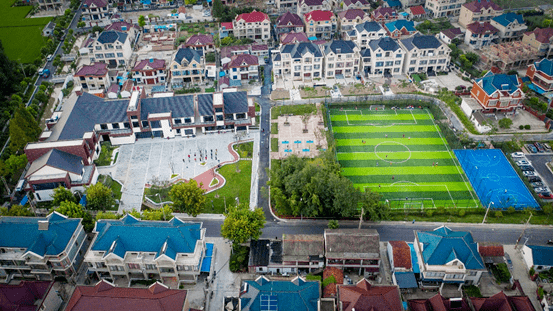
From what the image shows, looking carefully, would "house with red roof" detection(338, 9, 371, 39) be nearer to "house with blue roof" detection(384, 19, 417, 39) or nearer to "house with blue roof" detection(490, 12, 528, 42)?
"house with blue roof" detection(384, 19, 417, 39)

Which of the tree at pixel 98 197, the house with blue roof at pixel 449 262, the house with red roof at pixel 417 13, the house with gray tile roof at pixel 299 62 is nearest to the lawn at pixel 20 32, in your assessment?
the tree at pixel 98 197

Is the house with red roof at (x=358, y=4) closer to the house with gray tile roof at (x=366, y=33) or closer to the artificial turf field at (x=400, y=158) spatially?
the house with gray tile roof at (x=366, y=33)

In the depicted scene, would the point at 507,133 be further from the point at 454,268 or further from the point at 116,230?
the point at 116,230

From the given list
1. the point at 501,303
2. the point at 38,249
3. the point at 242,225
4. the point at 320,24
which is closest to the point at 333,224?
the point at 242,225

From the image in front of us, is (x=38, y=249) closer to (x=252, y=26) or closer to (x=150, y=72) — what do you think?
(x=150, y=72)

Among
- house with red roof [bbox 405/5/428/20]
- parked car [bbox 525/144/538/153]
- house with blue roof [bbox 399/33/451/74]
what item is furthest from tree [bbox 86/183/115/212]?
house with red roof [bbox 405/5/428/20]

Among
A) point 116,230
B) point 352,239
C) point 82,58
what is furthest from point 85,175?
point 82,58
